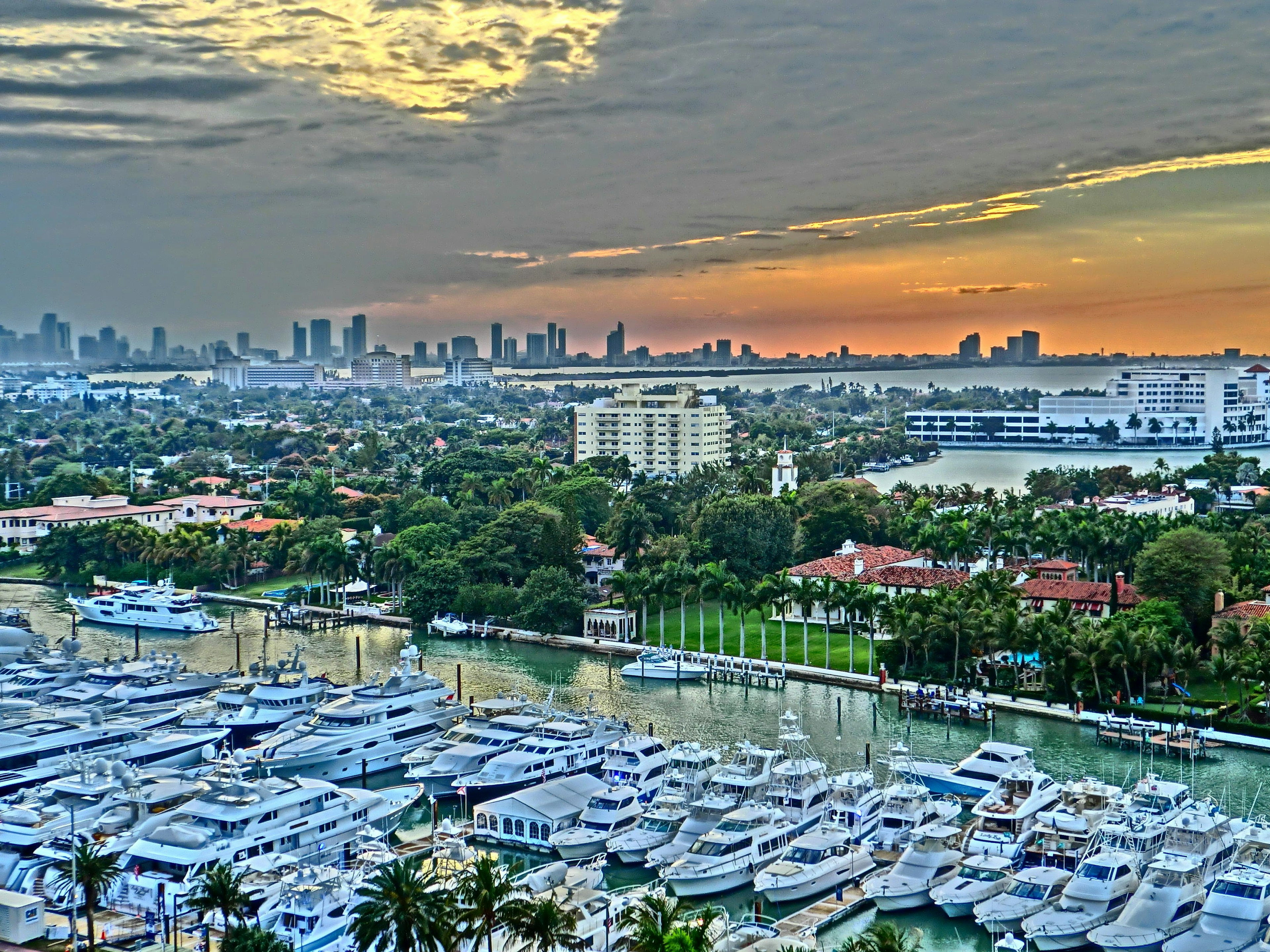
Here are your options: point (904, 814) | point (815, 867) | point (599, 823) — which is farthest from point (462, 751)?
point (904, 814)

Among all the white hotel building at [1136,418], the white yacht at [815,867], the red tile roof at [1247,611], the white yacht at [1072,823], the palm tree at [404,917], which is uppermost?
the white hotel building at [1136,418]

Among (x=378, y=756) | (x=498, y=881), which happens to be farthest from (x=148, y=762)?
(x=498, y=881)

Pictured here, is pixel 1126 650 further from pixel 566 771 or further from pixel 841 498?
pixel 841 498

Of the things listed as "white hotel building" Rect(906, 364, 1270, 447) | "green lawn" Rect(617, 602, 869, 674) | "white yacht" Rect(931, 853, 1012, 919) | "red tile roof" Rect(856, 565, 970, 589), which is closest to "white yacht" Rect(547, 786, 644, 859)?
"white yacht" Rect(931, 853, 1012, 919)

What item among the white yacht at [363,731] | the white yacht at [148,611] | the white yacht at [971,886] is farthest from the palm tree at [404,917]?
the white yacht at [148,611]

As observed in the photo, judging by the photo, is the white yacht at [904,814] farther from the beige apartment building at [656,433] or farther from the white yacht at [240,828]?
the beige apartment building at [656,433]

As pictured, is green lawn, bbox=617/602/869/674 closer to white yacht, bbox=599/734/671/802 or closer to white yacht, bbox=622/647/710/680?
white yacht, bbox=622/647/710/680

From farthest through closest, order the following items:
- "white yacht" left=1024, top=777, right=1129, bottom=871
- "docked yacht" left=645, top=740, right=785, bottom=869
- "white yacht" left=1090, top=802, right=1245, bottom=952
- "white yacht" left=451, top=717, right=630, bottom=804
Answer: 1. "white yacht" left=451, top=717, right=630, bottom=804
2. "docked yacht" left=645, top=740, right=785, bottom=869
3. "white yacht" left=1024, top=777, right=1129, bottom=871
4. "white yacht" left=1090, top=802, right=1245, bottom=952
